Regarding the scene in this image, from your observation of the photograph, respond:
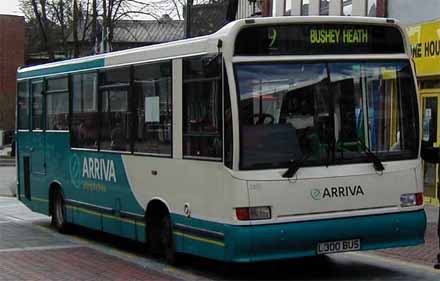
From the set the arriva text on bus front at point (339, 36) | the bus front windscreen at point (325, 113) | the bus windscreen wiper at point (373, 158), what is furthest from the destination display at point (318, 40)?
the bus windscreen wiper at point (373, 158)

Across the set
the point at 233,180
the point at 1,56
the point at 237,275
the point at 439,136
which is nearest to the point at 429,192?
the point at 439,136

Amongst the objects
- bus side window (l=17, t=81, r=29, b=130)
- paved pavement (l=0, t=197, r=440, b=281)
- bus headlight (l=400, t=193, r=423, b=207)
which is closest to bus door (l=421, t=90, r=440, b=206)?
paved pavement (l=0, t=197, r=440, b=281)

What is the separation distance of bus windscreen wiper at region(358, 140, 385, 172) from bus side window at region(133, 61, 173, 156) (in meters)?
2.32

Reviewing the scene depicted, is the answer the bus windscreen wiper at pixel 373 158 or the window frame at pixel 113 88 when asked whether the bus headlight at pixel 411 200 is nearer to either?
the bus windscreen wiper at pixel 373 158

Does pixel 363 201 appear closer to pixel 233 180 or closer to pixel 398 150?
pixel 398 150

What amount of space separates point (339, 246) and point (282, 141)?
131 cm

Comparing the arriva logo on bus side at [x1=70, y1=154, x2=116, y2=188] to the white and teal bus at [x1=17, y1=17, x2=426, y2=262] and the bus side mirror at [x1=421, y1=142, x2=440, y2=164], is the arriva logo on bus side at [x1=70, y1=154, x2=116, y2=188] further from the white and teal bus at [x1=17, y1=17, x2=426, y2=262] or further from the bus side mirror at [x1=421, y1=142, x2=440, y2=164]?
the bus side mirror at [x1=421, y1=142, x2=440, y2=164]

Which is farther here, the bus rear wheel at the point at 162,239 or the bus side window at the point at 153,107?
the bus rear wheel at the point at 162,239

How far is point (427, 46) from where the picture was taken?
16.0 meters

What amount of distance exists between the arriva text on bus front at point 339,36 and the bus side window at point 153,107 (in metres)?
1.87

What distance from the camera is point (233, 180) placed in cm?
861

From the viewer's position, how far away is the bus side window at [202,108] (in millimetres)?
8906

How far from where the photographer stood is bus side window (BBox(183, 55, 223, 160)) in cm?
891

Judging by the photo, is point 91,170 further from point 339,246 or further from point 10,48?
point 10,48
